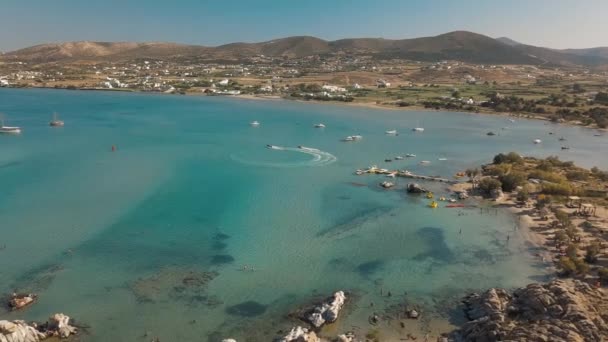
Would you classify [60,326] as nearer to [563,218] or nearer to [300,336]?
[300,336]

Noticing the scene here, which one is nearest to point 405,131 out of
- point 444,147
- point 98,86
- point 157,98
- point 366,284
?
point 444,147

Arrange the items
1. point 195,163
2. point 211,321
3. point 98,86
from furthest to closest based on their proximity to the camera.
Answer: point 98,86, point 195,163, point 211,321

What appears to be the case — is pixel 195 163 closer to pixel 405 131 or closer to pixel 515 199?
pixel 515 199

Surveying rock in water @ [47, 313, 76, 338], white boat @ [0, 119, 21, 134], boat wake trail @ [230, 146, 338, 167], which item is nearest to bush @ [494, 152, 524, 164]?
boat wake trail @ [230, 146, 338, 167]

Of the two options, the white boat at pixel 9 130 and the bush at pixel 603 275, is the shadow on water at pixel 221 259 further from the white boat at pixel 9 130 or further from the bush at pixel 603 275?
the white boat at pixel 9 130

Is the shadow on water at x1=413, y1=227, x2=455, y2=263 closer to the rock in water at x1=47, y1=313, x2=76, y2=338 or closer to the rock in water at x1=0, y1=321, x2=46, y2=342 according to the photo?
the rock in water at x1=47, y1=313, x2=76, y2=338

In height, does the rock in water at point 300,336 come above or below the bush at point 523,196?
below

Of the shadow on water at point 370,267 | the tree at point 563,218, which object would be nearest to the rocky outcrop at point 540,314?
the shadow on water at point 370,267
